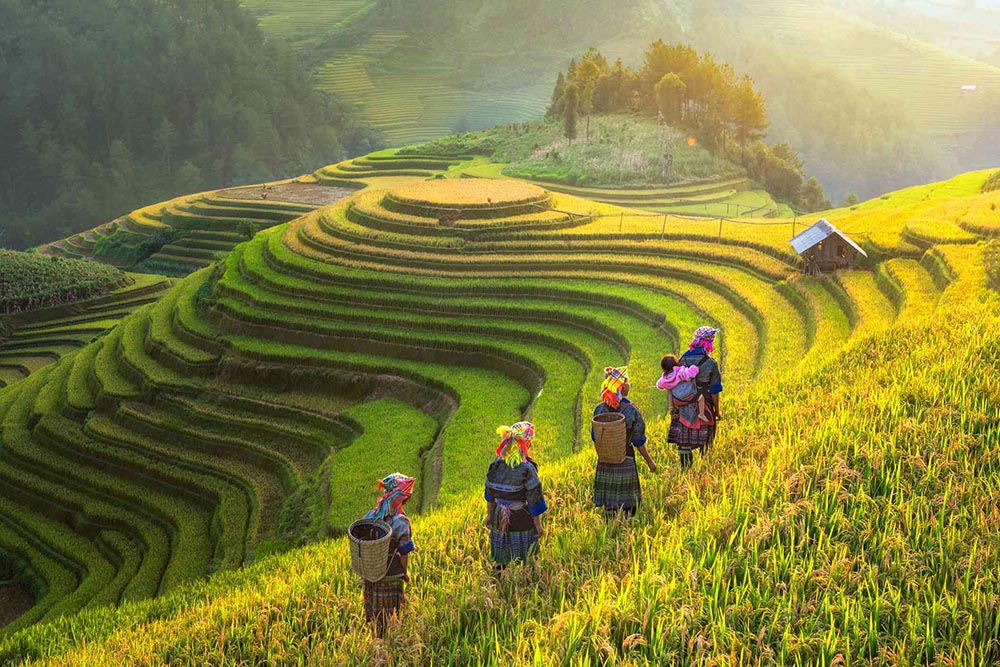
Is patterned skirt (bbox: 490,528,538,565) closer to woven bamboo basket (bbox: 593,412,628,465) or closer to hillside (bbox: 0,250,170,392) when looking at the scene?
woven bamboo basket (bbox: 593,412,628,465)

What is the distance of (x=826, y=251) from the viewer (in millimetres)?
15391

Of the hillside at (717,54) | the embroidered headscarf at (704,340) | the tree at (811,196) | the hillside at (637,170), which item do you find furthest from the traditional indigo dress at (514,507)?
the hillside at (717,54)

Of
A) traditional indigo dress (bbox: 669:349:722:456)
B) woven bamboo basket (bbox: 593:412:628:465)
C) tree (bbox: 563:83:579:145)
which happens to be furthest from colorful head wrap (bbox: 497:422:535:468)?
tree (bbox: 563:83:579:145)

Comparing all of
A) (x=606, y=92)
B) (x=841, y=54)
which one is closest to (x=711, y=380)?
(x=606, y=92)

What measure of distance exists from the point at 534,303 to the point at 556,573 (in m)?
13.9

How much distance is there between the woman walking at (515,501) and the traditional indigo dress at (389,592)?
0.70 metres

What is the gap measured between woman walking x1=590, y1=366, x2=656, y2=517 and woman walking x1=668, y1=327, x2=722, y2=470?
0.87 metres

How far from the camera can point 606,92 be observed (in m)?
49.7

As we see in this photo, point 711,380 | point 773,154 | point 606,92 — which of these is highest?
point 606,92

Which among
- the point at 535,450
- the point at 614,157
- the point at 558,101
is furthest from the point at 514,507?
the point at 558,101

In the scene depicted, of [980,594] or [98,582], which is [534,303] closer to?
[98,582]

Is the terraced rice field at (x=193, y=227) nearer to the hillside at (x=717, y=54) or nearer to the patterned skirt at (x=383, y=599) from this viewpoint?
the patterned skirt at (x=383, y=599)

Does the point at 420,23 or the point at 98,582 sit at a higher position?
the point at 420,23

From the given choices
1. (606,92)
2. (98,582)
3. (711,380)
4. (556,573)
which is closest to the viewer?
(556,573)
